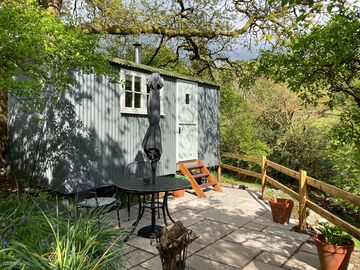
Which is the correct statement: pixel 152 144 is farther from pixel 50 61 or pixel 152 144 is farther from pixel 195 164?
pixel 195 164

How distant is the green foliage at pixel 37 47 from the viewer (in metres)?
3.52

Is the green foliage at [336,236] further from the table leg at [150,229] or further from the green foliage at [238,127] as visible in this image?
the green foliage at [238,127]

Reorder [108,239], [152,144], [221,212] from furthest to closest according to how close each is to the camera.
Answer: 1. [221,212]
2. [152,144]
3. [108,239]

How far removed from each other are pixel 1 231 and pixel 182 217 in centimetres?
364

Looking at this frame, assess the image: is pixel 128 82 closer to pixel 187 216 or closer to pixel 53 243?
pixel 187 216

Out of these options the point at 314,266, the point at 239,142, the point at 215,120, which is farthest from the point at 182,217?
the point at 239,142

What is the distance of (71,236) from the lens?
8.98 ft

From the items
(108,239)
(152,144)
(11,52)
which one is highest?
(11,52)

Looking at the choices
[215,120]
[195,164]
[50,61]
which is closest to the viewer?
[50,61]

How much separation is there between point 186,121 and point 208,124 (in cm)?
136

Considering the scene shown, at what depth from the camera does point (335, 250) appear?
136 inches

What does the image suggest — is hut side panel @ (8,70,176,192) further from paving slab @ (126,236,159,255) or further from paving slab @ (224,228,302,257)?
paving slab @ (224,228,302,257)

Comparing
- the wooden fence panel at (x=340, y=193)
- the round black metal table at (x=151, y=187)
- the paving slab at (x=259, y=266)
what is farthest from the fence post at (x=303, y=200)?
the round black metal table at (x=151, y=187)

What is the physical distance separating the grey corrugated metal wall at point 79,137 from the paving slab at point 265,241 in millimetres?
3332
